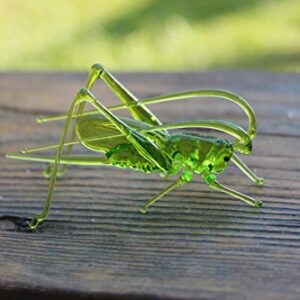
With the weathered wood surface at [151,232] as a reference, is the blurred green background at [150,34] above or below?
above

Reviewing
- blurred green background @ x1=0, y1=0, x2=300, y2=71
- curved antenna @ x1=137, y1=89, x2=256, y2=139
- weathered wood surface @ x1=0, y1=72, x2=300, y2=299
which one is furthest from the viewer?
blurred green background @ x1=0, y1=0, x2=300, y2=71

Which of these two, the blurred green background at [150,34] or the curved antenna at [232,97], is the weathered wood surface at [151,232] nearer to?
the curved antenna at [232,97]

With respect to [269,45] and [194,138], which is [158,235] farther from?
[269,45]


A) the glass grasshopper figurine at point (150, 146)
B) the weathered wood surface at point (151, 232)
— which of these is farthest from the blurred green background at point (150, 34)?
the glass grasshopper figurine at point (150, 146)

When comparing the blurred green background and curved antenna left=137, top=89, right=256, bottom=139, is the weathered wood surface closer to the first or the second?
curved antenna left=137, top=89, right=256, bottom=139

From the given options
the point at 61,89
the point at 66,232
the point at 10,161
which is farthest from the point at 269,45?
the point at 66,232

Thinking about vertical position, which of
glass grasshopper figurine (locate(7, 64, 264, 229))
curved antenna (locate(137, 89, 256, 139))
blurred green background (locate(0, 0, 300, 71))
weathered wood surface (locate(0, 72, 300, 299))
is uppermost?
blurred green background (locate(0, 0, 300, 71))

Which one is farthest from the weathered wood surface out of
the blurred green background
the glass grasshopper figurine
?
the blurred green background
